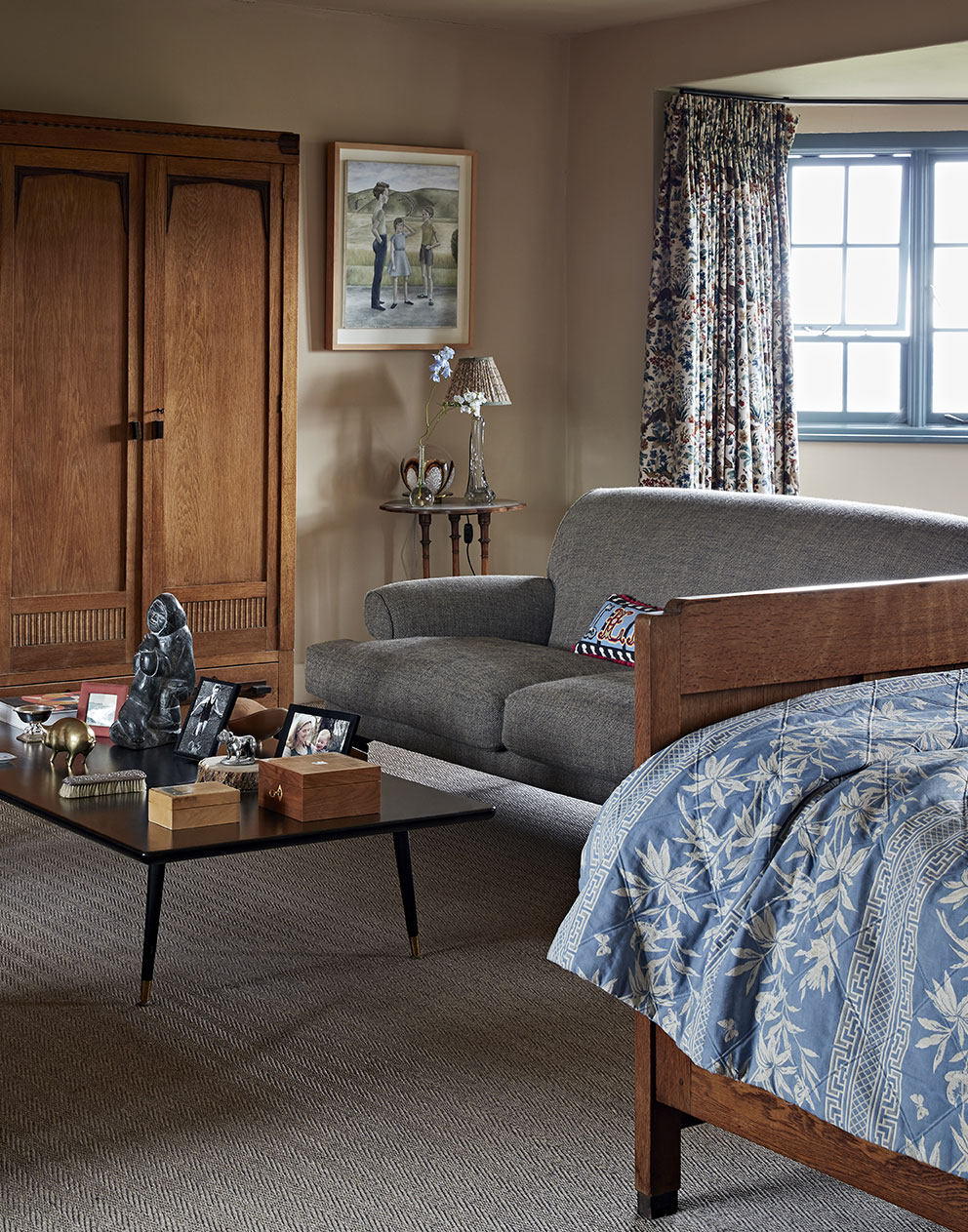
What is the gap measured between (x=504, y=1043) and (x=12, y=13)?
390 centimetres

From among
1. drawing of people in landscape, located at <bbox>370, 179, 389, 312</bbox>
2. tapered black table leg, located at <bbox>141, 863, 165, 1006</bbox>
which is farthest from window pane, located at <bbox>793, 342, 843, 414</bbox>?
tapered black table leg, located at <bbox>141, 863, 165, 1006</bbox>

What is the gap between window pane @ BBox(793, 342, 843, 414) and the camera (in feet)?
19.9

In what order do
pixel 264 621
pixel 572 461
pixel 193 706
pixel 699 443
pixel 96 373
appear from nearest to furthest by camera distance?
pixel 193 706
pixel 96 373
pixel 264 621
pixel 699 443
pixel 572 461

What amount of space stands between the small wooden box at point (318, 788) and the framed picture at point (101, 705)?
71 centimetres

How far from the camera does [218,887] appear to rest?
3.49 metres

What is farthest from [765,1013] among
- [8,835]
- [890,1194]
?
[8,835]

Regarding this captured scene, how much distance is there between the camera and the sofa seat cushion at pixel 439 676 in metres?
3.71

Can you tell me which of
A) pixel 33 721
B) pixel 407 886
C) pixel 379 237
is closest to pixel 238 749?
pixel 407 886

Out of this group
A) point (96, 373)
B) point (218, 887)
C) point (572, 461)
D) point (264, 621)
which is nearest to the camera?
point (218, 887)

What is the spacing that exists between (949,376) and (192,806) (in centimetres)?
421

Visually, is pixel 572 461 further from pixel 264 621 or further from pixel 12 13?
pixel 12 13

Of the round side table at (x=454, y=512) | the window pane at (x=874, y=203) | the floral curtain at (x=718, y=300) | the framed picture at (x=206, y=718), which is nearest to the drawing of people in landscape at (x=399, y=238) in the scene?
the round side table at (x=454, y=512)

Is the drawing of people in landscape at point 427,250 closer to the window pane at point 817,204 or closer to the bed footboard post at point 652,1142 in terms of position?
the window pane at point 817,204

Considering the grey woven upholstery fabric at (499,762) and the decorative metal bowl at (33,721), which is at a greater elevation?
the decorative metal bowl at (33,721)
